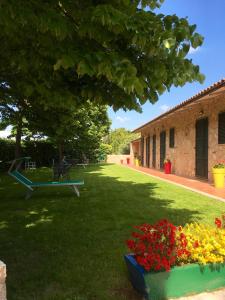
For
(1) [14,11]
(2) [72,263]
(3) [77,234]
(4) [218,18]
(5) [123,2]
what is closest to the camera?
(1) [14,11]

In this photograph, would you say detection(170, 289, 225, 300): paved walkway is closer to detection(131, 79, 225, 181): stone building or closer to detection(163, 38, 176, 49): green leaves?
detection(163, 38, 176, 49): green leaves

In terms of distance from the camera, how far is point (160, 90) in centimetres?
310

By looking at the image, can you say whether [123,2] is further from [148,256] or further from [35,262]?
[35,262]

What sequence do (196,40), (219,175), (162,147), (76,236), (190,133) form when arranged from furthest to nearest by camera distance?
(162,147) < (190,133) < (219,175) < (76,236) < (196,40)

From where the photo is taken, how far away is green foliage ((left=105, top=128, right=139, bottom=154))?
49.3 meters

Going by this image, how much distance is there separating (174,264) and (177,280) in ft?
0.50

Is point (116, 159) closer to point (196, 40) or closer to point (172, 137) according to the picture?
point (172, 137)

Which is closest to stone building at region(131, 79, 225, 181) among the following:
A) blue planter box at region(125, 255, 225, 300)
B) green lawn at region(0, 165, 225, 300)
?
green lawn at region(0, 165, 225, 300)

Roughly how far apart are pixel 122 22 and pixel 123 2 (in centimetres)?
55

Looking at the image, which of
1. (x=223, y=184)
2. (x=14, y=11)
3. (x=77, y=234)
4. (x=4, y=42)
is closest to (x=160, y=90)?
(x=14, y=11)

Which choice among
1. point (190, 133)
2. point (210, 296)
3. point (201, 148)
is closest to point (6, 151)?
point (190, 133)

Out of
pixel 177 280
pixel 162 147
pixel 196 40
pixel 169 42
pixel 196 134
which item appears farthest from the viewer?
pixel 162 147

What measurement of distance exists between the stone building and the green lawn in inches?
148

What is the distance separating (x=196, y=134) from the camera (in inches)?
596
